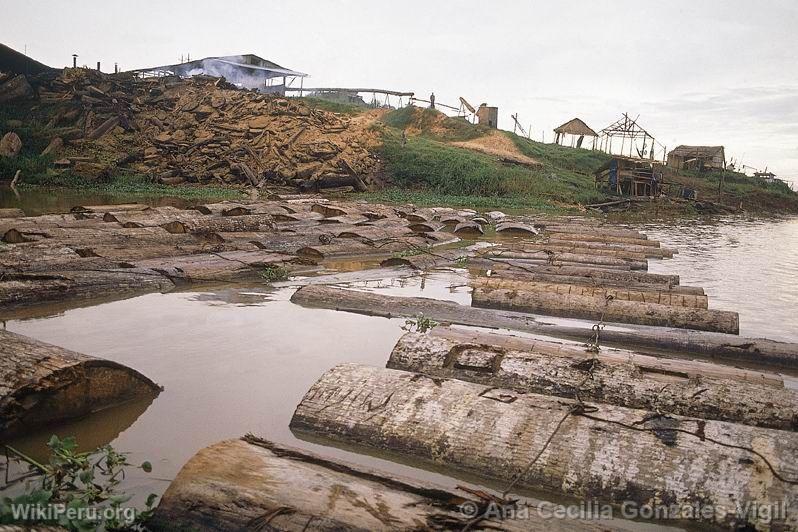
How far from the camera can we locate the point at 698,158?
4697cm

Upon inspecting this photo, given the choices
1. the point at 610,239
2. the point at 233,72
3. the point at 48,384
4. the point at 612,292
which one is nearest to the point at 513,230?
the point at 610,239

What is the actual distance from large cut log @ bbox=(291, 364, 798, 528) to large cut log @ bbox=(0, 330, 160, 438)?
117 cm

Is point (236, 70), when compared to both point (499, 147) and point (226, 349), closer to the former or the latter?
point (499, 147)

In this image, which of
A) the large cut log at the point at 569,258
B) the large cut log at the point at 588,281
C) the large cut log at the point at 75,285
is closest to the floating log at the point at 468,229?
the large cut log at the point at 569,258

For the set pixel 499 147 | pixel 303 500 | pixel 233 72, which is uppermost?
pixel 233 72

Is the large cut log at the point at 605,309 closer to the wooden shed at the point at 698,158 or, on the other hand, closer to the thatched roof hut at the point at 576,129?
the wooden shed at the point at 698,158

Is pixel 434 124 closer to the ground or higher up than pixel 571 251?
higher up

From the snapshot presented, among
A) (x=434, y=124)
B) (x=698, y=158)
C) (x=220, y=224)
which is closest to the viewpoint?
(x=220, y=224)

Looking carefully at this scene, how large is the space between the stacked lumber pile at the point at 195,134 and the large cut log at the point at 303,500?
2121 centimetres

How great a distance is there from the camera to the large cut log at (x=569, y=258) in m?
10.0

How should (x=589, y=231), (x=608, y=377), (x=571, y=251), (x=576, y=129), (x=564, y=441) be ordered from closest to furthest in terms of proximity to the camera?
(x=564, y=441) < (x=608, y=377) < (x=571, y=251) < (x=589, y=231) < (x=576, y=129)

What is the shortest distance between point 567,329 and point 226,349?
3.04 metres

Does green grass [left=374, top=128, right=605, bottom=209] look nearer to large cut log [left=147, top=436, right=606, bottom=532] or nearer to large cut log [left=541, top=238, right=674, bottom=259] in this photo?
large cut log [left=541, top=238, right=674, bottom=259]

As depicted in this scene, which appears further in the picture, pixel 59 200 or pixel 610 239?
pixel 59 200
